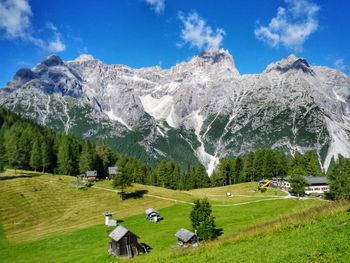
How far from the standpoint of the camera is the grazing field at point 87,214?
66125 mm

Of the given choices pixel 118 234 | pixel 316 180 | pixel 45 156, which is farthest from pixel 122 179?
pixel 316 180

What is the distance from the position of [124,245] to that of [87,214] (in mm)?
36722

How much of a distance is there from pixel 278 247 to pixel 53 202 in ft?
300

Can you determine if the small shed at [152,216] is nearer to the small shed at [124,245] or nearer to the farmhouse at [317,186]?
the small shed at [124,245]

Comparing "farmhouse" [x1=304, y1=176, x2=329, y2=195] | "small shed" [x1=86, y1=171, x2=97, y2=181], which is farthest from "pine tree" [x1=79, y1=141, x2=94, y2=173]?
"farmhouse" [x1=304, y1=176, x2=329, y2=195]

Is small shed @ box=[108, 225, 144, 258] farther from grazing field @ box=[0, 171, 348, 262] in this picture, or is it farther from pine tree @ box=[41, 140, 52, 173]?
pine tree @ box=[41, 140, 52, 173]

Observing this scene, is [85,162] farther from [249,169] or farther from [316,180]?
[316,180]

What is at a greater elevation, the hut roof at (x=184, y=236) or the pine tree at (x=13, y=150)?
the pine tree at (x=13, y=150)

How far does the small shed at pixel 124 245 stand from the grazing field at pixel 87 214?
1978 mm

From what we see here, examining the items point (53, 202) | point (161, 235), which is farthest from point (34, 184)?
point (161, 235)

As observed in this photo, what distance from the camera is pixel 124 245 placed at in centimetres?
6278

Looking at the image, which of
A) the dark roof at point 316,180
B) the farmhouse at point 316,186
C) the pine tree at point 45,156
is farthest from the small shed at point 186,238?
the pine tree at point 45,156

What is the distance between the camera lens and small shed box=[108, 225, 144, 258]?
2450 inches

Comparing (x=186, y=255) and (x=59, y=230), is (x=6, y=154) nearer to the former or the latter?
(x=59, y=230)
